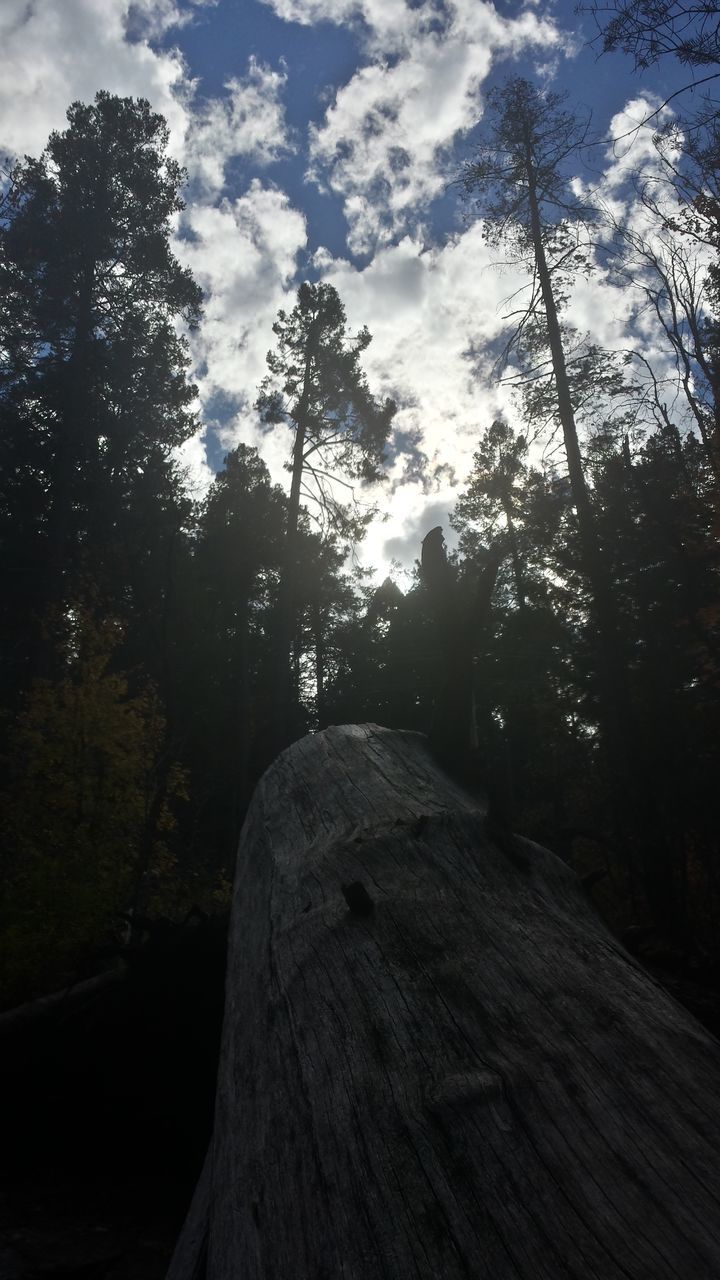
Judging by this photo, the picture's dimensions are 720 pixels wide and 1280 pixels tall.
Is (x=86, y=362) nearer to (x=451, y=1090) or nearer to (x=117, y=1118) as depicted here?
(x=117, y=1118)

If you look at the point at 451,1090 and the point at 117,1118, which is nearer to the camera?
the point at 451,1090

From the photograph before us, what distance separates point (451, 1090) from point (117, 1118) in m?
Result: 5.13

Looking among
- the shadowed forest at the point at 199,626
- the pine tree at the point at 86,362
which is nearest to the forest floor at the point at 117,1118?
the shadowed forest at the point at 199,626

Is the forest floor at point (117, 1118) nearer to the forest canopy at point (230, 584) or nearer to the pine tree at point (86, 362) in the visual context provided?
the forest canopy at point (230, 584)

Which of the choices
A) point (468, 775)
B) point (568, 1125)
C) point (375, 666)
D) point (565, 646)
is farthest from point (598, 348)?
point (375, 666)

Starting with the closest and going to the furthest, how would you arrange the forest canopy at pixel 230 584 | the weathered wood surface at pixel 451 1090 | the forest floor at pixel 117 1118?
the weathered wood surface at pixel 451 1090
the forest floor at pixel 117 1118
the forest canopy at pixel 230 584

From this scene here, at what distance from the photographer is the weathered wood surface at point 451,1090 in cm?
112

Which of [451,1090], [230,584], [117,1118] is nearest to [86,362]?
[230,584]

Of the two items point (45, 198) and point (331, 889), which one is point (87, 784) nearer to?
point (331, 889)

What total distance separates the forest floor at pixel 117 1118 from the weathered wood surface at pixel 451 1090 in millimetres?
2092

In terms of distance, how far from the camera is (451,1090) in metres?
1.41

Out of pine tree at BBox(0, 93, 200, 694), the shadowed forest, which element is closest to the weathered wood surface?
the shadowed forest

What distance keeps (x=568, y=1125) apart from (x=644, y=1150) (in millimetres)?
142

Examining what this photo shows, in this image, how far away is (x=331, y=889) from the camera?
2.51 m
